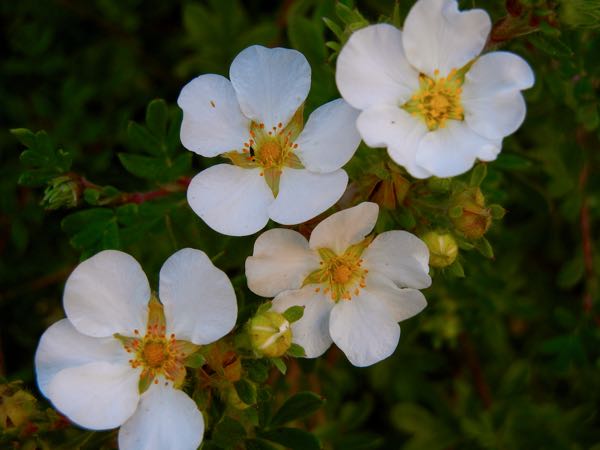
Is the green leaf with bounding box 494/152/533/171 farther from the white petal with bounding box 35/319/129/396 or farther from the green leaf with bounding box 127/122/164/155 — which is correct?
the white petal with bounding box 35/319/129/396

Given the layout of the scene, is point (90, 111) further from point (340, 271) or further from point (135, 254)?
point (340, 271)

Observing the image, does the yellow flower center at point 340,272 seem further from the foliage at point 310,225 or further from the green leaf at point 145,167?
the green leaf at point 145,167

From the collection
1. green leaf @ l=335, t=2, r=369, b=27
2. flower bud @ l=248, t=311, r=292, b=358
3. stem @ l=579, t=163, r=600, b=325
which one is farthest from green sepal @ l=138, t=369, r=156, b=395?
stem @ l=579, t=163, r=600, b=325

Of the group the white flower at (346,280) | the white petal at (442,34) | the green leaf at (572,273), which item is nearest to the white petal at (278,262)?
the white flower at (346,280)

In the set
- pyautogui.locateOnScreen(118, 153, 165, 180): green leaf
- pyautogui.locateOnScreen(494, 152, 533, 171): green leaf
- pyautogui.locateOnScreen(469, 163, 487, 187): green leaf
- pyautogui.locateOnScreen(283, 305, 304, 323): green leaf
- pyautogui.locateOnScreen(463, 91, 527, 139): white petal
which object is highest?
pyautogui.locateOnScreen(463, 91, 527, 139): white petal

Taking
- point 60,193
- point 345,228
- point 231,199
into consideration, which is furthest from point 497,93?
point 60,193
